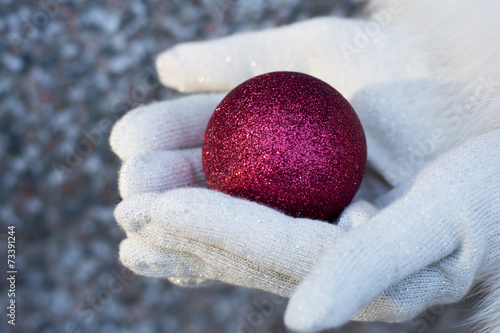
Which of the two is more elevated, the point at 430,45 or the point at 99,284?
the point at 430,45

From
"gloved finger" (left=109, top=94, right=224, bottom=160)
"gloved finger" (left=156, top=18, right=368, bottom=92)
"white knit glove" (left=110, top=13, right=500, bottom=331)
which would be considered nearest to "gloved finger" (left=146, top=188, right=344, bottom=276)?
"white knit glove" (left=110, top=13, right=500, bottom=331)

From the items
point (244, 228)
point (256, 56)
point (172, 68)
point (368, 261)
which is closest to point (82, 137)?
point (172, 68)

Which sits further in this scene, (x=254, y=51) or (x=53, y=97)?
A: (x=53, y=97)

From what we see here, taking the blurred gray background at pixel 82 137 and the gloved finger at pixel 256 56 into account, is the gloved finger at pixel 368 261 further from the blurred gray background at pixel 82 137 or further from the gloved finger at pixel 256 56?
the blurred gray background at pixel 82 137

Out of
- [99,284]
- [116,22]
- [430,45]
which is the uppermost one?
[430,45]

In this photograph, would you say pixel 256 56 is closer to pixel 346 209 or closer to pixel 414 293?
pixel 346 209

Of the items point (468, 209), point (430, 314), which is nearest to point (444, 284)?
point (468, 209)

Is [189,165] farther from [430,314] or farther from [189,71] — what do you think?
[430,314]

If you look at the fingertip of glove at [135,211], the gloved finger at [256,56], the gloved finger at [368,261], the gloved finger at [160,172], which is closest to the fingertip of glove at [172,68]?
the gloved finger at [256,56]
